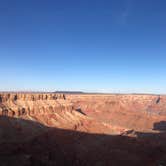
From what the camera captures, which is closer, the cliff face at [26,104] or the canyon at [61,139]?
the canyon at [61,139]

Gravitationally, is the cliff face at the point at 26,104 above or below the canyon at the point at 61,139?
above

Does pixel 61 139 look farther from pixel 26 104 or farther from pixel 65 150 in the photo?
pixel 26 104

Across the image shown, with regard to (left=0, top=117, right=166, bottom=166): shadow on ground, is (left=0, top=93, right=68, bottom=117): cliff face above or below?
above

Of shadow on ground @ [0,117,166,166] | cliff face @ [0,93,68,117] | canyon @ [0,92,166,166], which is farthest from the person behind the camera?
cliff face @ [0,93,68,117]

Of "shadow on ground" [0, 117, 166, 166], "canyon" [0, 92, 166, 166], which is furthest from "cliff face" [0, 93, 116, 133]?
"shadow on ground" [0, 117, 166, 166]

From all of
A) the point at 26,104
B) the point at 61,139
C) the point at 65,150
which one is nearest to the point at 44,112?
the point at 26,104

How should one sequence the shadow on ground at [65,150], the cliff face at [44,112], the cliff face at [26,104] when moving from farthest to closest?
the cliff face at [44,112] → the cliff face at [26,104] → the shadow on ground at [65,150]

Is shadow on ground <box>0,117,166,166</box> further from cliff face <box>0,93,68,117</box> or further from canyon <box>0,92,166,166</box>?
cliff face <box>0,93,68,117</box>

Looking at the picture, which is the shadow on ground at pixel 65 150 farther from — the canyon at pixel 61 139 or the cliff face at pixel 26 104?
the cliff face at pixel 26 104

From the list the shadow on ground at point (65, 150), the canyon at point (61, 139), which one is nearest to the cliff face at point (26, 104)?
the canyon at point (61, 139)
